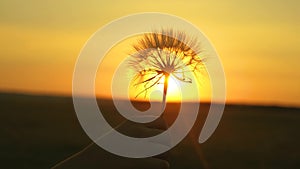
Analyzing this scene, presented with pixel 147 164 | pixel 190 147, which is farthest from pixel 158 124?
pixel 190 147

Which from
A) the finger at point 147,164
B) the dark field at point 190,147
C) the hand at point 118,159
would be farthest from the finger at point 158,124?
the dark field at point 190,147

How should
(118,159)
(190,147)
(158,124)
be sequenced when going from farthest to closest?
(190,147)
(158,124)
(118,159)

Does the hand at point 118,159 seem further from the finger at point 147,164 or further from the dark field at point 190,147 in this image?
the dark field at point 190,147

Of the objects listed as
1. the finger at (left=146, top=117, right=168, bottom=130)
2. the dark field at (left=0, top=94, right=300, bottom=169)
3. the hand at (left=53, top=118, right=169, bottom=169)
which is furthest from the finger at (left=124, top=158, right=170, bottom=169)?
the dark field at (left=0, top=94, right=300, bottom=169)

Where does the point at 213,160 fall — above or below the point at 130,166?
below

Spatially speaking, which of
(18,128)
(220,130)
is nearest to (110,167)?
(18,128)

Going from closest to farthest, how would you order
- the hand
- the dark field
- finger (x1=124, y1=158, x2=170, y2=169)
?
the hand < finger (x1=124, y1=158, x2=170, y2=169) < the dark field

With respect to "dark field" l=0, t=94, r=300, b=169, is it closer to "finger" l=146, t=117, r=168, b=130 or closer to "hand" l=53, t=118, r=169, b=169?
"finger" l=146, t=117, r=168, b=130

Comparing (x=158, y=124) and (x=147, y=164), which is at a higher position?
(x=158, y=124)

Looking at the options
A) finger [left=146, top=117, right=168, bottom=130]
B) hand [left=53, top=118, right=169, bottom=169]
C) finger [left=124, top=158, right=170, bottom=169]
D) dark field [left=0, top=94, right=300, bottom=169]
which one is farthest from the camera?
dark field [left=0, top=94, right=300, bottom=169]

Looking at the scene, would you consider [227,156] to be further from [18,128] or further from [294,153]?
[18,128]

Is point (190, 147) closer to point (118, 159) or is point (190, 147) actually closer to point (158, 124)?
point (158, 124)

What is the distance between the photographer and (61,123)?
3297cm

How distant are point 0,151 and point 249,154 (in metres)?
9.58
